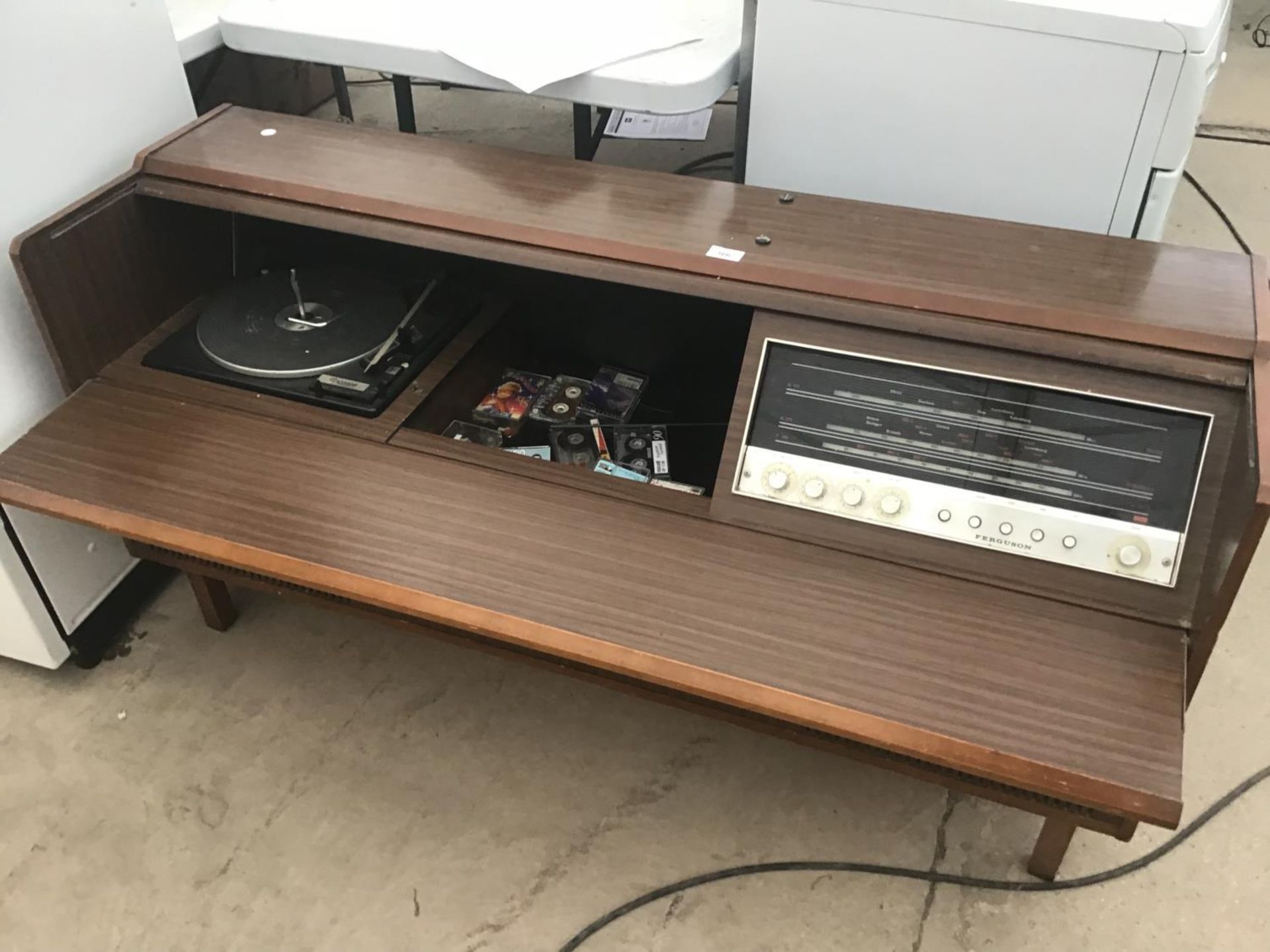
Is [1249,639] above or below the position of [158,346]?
below

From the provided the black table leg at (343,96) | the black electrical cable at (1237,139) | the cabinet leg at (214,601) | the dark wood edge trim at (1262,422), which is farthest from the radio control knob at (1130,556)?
the black electrical cable at (1237,139)

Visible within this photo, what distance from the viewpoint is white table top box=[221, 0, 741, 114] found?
1210mm

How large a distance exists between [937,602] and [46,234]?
3.25 feet

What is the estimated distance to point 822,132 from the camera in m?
1.21

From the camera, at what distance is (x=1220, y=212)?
230 cm

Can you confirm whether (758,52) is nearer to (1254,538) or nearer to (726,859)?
(1254,538)

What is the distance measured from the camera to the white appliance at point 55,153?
3.60 feet

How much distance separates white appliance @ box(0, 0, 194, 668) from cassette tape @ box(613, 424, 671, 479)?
68cm

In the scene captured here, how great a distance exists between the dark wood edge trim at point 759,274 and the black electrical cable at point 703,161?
49.3 inches

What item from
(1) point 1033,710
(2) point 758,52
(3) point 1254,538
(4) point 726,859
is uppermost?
(2) point 758,52

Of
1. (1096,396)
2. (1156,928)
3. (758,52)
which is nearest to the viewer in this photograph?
(1096,396)

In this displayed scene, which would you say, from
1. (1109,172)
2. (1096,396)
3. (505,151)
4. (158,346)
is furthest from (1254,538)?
(158,346)

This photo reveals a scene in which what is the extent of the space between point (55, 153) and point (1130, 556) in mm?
1193

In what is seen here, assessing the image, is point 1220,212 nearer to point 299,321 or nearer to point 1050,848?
point 1050,848
